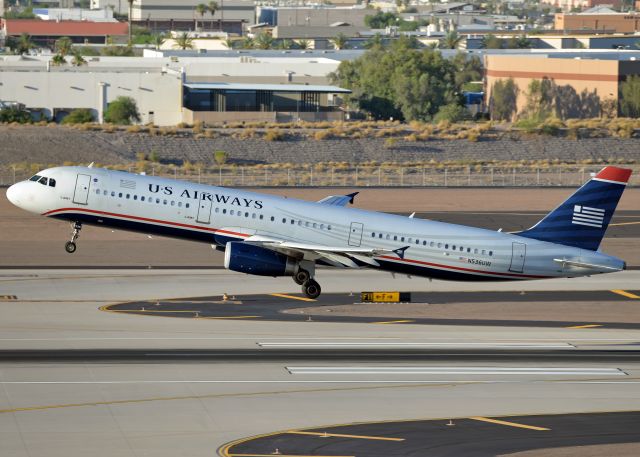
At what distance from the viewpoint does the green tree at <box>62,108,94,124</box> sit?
15025cm

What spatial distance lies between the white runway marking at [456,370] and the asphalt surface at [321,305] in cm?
885

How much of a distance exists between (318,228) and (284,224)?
157 cm

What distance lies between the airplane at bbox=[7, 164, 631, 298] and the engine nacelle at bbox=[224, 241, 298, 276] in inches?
2.1

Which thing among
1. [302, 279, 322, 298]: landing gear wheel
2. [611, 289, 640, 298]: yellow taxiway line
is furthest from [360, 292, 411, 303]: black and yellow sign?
[611, 289, 640, 298]: yellow taxiway line

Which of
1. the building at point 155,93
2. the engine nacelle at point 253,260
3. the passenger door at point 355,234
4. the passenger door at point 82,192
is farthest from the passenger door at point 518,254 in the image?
the building at point 155,93

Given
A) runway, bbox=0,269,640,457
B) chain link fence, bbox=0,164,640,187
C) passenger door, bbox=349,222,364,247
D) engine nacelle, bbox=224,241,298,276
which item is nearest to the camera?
runway, bbox=0,269,640,457

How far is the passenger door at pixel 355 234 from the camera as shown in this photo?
59.4 meters

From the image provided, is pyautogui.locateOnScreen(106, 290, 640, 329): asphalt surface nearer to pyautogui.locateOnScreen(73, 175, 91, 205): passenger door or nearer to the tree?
pyautogui.locateOnScreen(73, 175, 91, 205): passenger door

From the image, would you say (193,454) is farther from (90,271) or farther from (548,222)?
(90,271)

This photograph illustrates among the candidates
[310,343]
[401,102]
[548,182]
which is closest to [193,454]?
[310,343]

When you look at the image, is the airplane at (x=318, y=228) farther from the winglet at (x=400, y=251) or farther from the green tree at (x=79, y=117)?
the green tree at (x=79, y=117)

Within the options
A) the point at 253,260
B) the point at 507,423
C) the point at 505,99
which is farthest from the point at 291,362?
the point at 505,99

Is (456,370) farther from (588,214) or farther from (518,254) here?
(588,214)

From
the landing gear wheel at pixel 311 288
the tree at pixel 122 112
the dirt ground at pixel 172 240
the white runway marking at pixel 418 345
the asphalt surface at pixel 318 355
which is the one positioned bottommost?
the dirt ground at pixel 172 240
